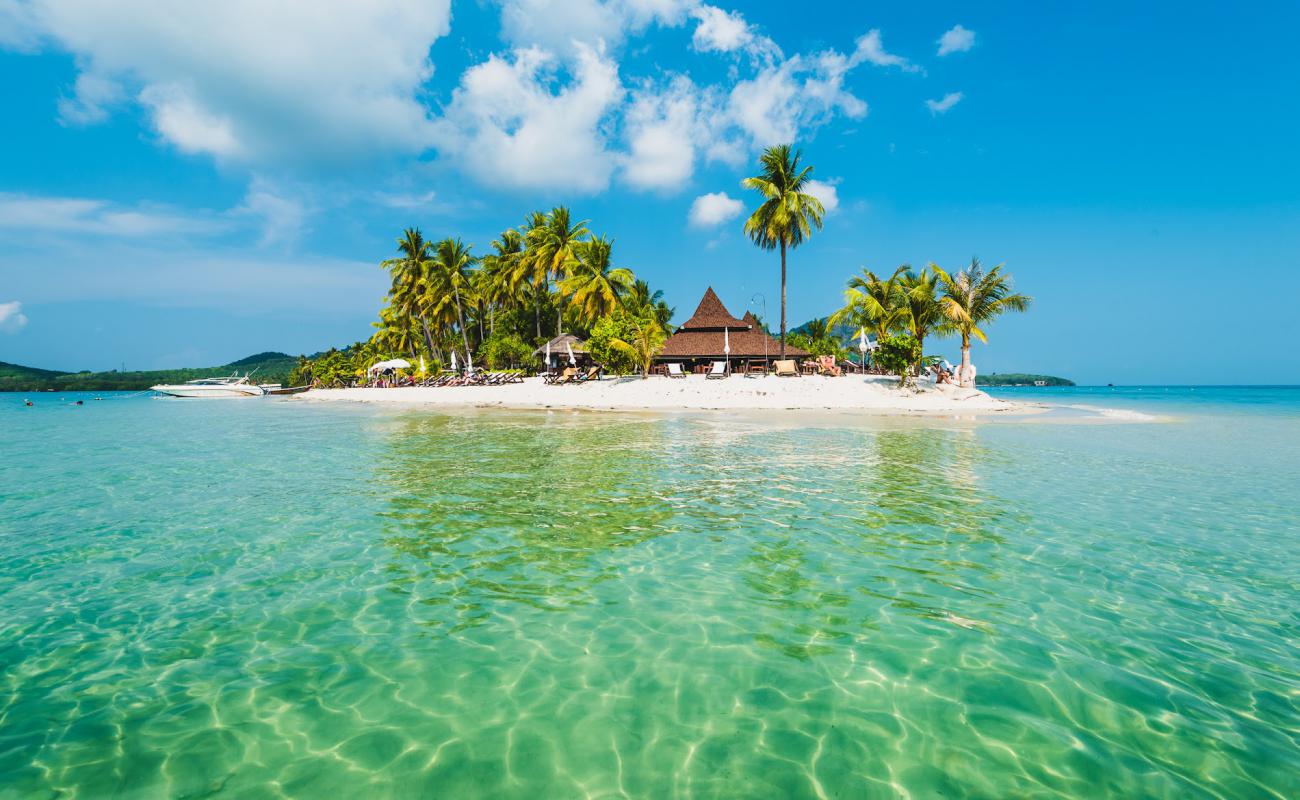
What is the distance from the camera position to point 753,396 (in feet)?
101

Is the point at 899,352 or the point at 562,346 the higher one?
the point at 562,346

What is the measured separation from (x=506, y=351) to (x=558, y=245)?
9822 mm

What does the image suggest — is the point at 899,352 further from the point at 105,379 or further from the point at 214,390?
the point at 105,379

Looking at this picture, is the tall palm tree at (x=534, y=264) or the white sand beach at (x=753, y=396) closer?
the white sand beach at (x=753, y=396)

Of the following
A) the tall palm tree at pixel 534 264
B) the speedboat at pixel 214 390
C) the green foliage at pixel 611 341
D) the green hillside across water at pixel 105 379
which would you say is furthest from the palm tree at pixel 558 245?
the green hillside across water at pixel 105 379

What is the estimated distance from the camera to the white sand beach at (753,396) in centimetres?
2903

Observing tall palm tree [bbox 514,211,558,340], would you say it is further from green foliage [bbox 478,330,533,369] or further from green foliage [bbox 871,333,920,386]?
green foliage [bbox 871,333,920,386]

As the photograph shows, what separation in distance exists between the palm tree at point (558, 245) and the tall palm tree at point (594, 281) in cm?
65

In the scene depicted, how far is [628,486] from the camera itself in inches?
371

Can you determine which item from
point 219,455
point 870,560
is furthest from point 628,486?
point 219,455

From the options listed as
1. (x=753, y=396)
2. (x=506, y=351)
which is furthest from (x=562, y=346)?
(x=753, y=396)

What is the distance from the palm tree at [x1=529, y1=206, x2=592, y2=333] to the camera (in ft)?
140

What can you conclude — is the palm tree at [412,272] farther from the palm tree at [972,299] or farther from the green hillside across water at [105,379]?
the green hillside across water at [105,379]

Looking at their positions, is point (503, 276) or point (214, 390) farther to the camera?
point (214, 390)
